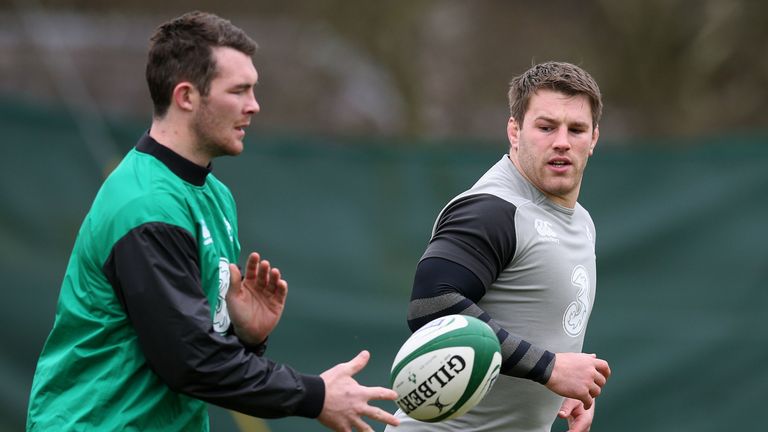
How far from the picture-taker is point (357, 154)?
292 inches

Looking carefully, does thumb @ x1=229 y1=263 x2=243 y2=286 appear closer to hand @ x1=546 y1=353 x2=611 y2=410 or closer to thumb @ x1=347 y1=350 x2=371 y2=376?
thumb @ x1=347 y1=350 x2=371 y2=376

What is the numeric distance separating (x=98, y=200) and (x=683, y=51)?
9172 mm

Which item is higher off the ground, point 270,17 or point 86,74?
point 270,17

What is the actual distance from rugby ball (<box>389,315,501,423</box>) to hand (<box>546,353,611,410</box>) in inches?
9.2

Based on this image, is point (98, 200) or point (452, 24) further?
point (452, 24)

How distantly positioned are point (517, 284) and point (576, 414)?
727 millimetres

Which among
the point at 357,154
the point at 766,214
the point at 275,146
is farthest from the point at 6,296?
the point at 766,214

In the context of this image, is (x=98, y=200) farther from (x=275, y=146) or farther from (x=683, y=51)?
(x=683, y=51)

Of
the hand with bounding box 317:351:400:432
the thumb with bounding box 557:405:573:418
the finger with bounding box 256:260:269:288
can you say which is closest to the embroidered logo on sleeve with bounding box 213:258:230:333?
the finger with bounding box 256:260:269:288

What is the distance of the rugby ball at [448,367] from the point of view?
11.7 feet

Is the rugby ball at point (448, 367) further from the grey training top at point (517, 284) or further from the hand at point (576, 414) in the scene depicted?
the hand at point (576, 414)

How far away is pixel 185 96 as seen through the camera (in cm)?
358

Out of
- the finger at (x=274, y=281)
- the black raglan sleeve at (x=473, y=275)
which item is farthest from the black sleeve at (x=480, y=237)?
the finger at (x=274, y=281)

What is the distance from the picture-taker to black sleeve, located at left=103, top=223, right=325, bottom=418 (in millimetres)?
3316
